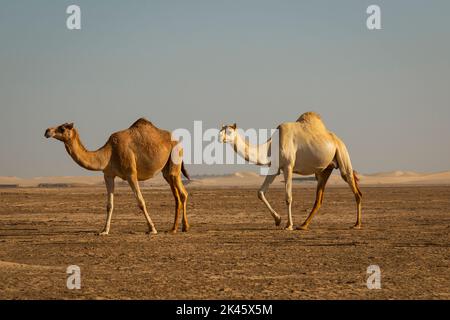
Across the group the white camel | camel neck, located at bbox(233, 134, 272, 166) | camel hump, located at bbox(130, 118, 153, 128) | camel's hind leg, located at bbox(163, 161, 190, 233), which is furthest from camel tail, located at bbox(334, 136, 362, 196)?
camel hump, located at bbox(130, 118, 153, 128)

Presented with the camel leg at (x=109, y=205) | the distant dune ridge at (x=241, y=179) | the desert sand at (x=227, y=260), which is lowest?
the distant dune ridge at (x=241, y=179)

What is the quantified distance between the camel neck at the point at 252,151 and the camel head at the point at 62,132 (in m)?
3.43

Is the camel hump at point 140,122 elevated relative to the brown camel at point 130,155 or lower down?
elevated

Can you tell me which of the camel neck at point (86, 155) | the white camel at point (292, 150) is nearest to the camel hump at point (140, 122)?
the camel neck at point (86, 155)

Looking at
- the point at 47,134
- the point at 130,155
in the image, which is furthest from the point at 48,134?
the point at 130,155

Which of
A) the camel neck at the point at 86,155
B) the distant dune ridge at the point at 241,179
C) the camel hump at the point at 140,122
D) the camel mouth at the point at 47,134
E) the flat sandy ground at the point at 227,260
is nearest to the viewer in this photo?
the flat sandy ground at the point at 227,260

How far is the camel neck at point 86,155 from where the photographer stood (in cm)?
1492

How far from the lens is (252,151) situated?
1634 cm

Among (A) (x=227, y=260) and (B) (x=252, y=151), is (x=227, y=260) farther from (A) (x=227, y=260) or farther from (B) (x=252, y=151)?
(B) (x=252, y=151)

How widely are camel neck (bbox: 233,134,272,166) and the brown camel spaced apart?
130 cm

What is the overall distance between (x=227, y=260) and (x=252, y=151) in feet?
18.2

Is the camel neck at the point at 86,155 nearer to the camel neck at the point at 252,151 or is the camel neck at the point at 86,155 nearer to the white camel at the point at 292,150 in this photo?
the white camel at the point at 292,150

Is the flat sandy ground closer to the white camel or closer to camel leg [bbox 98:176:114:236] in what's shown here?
camel leg [bbox 98:176:114:236]
